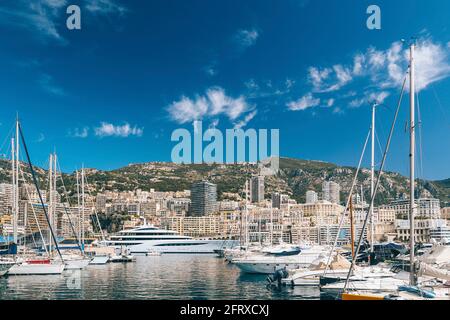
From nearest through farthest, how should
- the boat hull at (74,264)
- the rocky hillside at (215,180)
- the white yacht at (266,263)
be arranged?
the white yacht at (266,263), the boat hull at (74,264), the rocky hillside at (215,180)

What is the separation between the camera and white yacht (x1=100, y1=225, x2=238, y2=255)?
50.5 meters

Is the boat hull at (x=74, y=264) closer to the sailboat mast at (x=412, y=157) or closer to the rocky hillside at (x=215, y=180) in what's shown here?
the rocky hillside at (x=215, y=180)

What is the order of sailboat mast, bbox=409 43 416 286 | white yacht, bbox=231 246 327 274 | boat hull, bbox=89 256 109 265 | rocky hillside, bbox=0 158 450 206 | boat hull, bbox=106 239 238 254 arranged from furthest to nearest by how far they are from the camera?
boat hull, bbox=106 239 238 254, rocky hillside, bbox=0 158 450 206, boat hull, bbox=89 256 109 265, white yacht, bbox=231 246 327 274, sailboat mast, bbox=409 43 416 286

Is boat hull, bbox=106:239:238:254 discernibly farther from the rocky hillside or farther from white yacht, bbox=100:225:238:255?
the rocky hillside

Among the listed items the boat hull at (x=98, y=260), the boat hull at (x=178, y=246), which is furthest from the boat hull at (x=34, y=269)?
the boat hull at (x=178, y=246)

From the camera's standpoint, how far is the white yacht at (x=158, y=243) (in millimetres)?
50531

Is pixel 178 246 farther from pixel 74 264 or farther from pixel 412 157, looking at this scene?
pixel 412 157

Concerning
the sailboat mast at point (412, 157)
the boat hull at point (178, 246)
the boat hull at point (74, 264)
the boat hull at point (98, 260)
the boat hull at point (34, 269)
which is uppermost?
the sailboat mast at point (412, 157)

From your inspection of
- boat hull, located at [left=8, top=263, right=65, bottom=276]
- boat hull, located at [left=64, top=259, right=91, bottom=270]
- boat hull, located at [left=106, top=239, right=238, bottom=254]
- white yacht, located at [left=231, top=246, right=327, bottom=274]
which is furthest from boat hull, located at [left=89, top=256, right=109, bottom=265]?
boat hull, located at [left=106, top=239, right=238, bottom=254]

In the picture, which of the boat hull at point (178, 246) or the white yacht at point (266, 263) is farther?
the boat hull at point (178, 246)

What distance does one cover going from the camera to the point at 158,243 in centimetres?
5147

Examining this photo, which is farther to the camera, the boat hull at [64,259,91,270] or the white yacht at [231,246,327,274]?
the boat hull at [64,259,91,270]

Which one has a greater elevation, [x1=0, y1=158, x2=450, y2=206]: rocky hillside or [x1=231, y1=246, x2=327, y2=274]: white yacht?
[x1=0, y1=158, x2=450, y2=206]: rocky hillside

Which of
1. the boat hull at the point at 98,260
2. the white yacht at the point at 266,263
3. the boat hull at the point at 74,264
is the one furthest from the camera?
the boat hull at the point at 98,260
